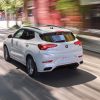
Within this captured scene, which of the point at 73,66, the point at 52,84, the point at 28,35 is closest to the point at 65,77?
the point at 73,66

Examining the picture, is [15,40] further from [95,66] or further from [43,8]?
[43,8]

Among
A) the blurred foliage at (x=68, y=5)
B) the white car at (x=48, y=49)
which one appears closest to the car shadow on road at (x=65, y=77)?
the white car at (x=48, y=49)

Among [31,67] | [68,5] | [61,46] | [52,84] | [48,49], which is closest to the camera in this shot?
[52,84]

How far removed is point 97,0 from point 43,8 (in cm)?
876

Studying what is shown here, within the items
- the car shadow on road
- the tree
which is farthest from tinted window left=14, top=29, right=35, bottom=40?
the tree

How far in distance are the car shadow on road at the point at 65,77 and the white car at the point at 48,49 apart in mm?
299

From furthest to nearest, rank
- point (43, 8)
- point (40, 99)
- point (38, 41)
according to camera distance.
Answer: point (43, 8)
point (38, 41)
point (40, 99)

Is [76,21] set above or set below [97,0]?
below

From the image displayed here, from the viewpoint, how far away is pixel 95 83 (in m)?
9.48

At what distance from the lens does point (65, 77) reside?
407 inches

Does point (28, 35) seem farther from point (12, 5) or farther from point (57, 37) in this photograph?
point (12, 5)

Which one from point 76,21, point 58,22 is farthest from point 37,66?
point 58,22

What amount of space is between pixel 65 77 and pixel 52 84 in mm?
927

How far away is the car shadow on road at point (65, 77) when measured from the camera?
31.6 feet
